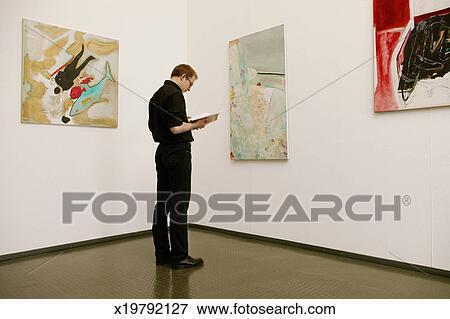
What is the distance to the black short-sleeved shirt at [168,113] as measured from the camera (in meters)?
2.27

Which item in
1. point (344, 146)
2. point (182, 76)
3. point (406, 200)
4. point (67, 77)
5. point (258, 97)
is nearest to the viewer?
point (406, 200)

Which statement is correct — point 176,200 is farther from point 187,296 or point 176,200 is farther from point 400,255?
point 400,255

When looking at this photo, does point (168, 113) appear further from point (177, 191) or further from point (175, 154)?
point (177, 191)

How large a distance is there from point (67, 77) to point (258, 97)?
1531mm

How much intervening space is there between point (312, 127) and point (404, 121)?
0.67 meters

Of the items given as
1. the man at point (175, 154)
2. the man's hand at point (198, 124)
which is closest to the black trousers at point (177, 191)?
the man at point (175, 154)

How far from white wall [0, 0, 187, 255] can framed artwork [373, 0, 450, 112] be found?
2012 mm

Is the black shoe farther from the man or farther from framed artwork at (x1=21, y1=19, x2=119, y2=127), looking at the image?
framed artwork at (x1=21, y1=19, x2=119, y2=127)

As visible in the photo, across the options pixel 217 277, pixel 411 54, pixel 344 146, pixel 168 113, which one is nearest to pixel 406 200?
pixel 344 146

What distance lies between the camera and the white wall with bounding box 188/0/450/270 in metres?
2.18

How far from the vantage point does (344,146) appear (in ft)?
8.40

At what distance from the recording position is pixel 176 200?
2334mm

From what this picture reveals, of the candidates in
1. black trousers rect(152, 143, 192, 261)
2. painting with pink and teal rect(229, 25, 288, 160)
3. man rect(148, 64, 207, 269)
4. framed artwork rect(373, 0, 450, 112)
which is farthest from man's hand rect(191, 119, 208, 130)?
framed artwork rect(373, 0, 450, 112)

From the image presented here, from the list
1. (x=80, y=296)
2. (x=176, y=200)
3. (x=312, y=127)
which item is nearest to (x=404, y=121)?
(x=312, y=127)
